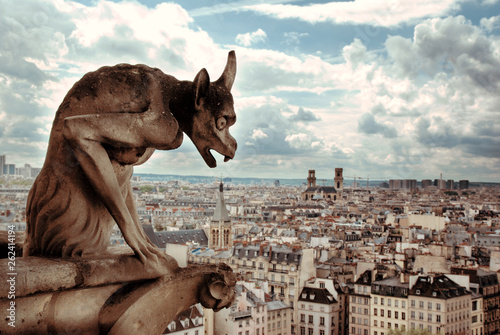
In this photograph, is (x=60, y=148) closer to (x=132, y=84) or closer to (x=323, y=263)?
(x=132, y=84)

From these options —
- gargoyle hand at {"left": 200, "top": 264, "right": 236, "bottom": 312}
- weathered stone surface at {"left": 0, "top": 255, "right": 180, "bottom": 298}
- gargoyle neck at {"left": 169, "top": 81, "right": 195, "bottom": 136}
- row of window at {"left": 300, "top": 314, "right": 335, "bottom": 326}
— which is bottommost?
row of window at {"left": 300, "top": 314, "right": 335, "bottom": 326}

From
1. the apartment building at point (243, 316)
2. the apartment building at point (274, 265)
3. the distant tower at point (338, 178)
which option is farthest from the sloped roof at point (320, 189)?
the apartment building at point (243, 316)

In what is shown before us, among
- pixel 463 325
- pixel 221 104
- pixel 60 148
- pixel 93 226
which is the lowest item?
pixel 463 325

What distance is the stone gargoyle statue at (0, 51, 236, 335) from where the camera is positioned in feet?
6.37

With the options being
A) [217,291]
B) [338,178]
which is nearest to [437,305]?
[217,291]

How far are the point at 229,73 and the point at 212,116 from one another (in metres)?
0.20

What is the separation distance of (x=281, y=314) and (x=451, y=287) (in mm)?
6187

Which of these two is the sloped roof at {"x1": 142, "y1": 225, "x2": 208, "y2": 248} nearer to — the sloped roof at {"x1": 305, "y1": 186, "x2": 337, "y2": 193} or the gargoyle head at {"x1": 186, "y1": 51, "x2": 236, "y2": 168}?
the gargoyle head at {"x1": 186, "y1": 51, "x2": 236, "y2": 168}

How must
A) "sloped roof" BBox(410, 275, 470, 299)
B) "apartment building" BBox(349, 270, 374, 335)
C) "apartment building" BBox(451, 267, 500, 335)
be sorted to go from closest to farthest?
"sloped roof" BBox(410, 275, 470, 299) → "apartment building" BBox(349, 270, 374, 335) → "apartment building" BBox(451, 267, 500, 335)

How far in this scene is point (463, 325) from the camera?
2198 cm

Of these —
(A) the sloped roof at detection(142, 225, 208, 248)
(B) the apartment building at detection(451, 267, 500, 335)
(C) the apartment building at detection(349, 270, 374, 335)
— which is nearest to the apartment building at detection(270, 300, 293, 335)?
(C) the apartment building at detection(349, 270, 374, 335)

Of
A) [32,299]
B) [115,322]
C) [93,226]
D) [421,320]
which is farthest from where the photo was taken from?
[421,320]

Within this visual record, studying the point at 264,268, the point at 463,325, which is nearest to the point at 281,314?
the point at 264,268

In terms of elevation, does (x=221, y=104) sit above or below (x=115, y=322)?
above
